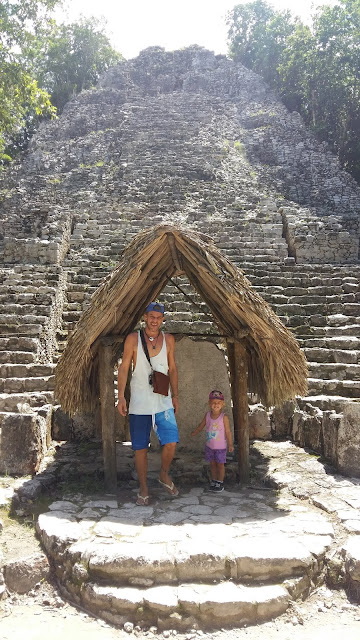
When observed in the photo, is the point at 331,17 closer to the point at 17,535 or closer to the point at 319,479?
the point at 319,479

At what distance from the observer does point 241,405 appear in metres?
4.93

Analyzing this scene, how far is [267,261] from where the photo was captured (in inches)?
431

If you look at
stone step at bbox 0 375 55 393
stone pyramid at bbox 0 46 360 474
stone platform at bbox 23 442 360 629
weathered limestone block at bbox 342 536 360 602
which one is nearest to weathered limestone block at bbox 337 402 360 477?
stone pyramid at bbox 0 46 360 474

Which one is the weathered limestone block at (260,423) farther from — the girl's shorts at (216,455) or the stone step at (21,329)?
the stone step at (21,329)

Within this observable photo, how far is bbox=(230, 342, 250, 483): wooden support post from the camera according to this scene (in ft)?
15.4

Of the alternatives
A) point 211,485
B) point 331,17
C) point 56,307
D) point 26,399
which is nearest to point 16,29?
point 56,307

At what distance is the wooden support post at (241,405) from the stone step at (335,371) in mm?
2158

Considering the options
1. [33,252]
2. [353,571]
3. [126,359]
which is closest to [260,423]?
[126,359]

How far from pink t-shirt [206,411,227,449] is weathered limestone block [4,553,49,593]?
1921 mm

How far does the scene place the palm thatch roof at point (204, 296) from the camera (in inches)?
165

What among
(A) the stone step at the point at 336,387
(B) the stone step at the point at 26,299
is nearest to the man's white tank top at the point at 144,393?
(A) the stone step at the point at 336,387

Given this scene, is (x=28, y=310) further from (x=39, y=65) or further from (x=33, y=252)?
(x=39, y=65)

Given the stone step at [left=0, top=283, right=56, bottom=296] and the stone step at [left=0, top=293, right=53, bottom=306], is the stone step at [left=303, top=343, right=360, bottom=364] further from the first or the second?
the stone step at [left=0, top=283, right=56, bottom=296]

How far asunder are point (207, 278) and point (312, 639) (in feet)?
9.27
